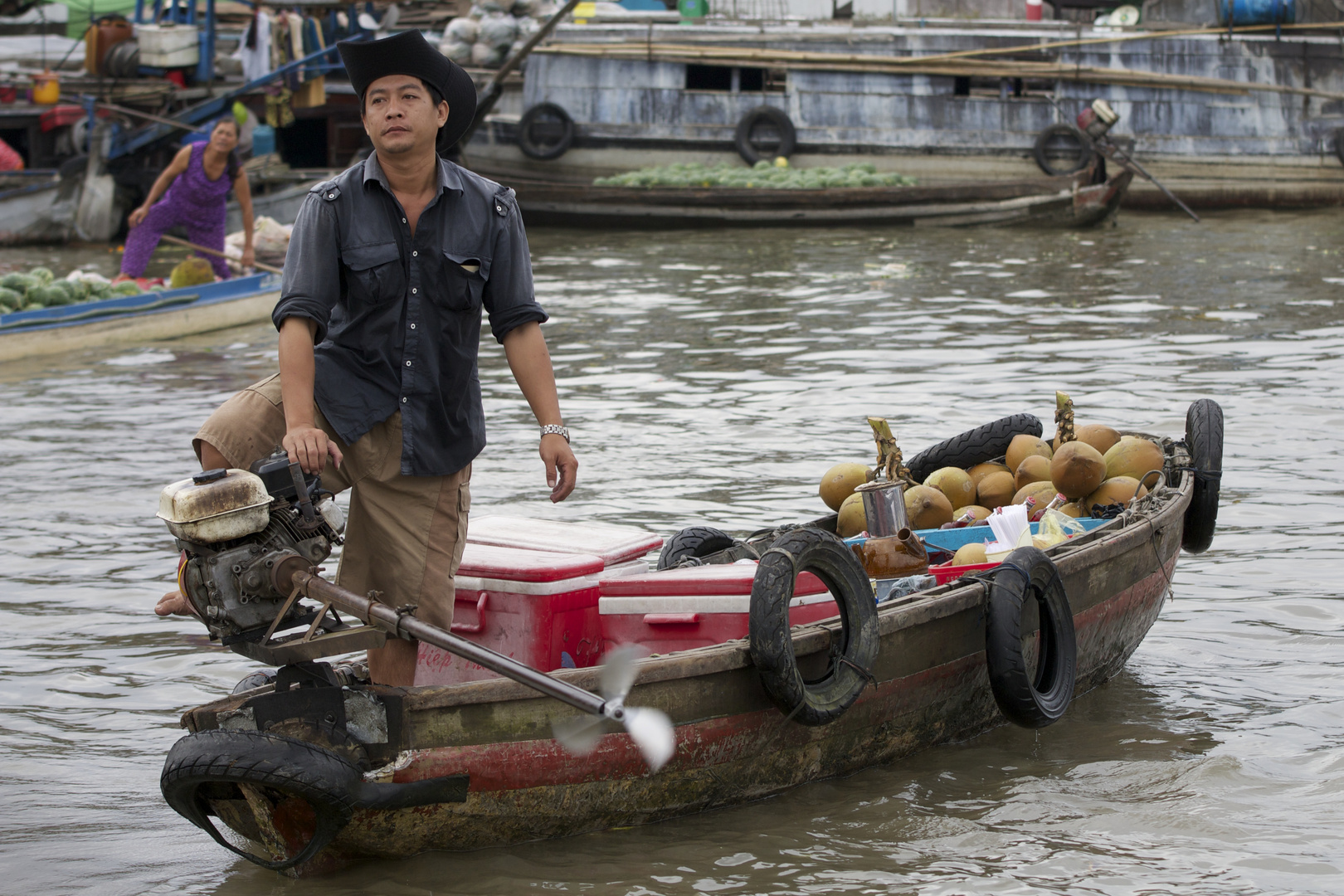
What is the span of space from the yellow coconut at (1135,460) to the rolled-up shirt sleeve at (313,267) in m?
3.52

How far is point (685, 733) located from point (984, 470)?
2.65 m

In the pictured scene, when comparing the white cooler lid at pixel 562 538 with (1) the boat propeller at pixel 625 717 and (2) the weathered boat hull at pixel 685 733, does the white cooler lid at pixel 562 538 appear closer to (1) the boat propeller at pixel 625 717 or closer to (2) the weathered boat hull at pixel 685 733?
(2) the weathered boat hull at pixel 685 733

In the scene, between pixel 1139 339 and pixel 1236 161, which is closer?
pixel 1139 339

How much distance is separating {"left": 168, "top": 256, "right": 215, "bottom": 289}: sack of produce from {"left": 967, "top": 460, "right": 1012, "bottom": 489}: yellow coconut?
358 inches

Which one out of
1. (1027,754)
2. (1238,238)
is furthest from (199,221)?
(1238,238)

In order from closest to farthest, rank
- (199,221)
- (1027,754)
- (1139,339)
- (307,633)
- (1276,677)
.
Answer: (307,633), (1027,754), (1276,677), (1139,339), (199,221)

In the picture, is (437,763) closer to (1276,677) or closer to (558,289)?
(1276,677)

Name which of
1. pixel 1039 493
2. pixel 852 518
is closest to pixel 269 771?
pixel 852 518

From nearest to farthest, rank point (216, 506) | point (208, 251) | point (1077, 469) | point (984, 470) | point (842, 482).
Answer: point (216, 506), point (1077, 469), point (842, 482), point (984, 470), point (208, 251)

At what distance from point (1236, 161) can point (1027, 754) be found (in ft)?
72.9

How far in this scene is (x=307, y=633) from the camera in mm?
3424

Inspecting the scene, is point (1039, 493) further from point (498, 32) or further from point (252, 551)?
point (498, 32)

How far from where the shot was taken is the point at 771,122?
942 inches

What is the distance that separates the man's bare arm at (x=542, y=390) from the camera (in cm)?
384
